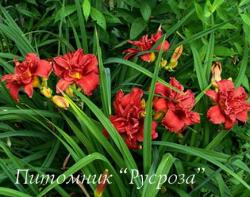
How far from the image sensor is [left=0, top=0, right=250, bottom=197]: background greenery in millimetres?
1617

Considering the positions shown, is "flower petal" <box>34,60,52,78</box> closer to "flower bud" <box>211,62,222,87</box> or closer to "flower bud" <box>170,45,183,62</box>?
"flower bud" <box>170,45,183,62</box>

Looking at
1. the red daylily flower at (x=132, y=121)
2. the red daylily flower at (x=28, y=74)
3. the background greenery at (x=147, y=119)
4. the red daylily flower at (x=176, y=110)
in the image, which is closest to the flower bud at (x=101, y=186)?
the background greenery at (x=147, y=119)

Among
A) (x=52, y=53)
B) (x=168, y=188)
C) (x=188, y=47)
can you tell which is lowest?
(x=168, y=188)

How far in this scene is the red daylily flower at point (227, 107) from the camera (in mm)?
1685

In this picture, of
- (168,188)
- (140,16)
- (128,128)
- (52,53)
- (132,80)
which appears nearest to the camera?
(128,128)

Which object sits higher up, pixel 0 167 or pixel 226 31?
pixel 226 31

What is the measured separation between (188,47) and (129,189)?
641 mm

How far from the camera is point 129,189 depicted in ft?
5.54

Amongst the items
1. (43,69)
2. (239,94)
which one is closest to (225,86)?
(239,94)

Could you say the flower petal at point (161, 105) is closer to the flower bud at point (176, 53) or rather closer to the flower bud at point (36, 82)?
the flower bud at point (176, 53)

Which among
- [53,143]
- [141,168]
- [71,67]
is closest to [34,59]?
[71,67]

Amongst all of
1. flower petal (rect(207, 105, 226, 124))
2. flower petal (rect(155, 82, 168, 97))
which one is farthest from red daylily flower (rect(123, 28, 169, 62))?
flower petal (rect(207, 105, 226, 124))

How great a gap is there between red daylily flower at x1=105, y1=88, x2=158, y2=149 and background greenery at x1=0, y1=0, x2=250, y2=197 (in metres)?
0.05

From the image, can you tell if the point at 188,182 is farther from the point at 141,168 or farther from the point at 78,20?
the point at 78,20
